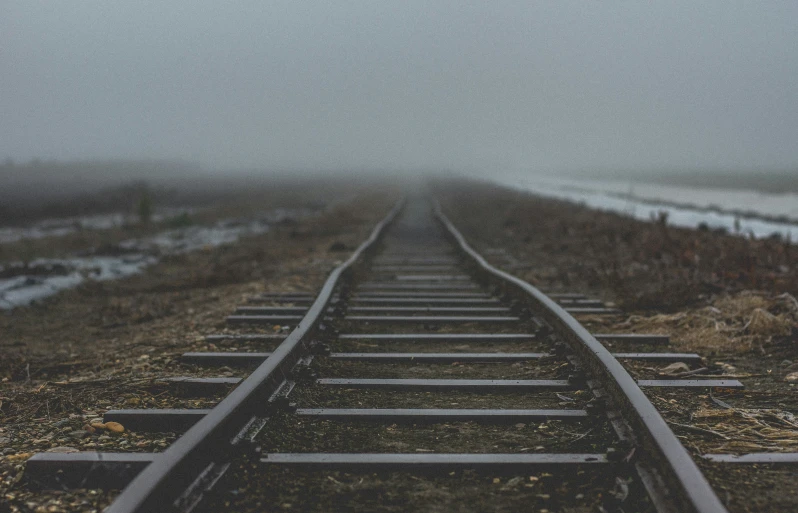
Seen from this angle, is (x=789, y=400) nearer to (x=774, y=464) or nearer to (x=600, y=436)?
(x=774, y=464)

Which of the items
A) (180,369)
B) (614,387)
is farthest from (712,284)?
(180,369)

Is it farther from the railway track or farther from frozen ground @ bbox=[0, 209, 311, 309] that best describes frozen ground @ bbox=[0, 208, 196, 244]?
the railway track

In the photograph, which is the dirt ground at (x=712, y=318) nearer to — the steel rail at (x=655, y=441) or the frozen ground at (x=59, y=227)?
the steel rail at (x=655, y=441)

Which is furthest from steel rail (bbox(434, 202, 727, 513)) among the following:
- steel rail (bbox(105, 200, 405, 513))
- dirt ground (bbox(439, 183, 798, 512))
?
steel rail (bbox(105, 200, 405, 513))

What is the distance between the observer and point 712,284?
746cm

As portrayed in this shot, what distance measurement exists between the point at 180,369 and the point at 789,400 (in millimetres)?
4003

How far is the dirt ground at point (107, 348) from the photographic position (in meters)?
3.30

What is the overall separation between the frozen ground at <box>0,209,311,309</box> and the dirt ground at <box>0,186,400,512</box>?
0.34 m

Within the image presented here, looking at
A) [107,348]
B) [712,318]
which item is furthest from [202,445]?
[712,318]

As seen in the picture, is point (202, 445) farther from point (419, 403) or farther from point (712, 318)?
point (712, 318)

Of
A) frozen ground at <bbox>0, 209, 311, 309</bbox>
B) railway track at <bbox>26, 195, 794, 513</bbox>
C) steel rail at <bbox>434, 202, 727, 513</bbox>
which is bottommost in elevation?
frozen ground at <bbox>0, 209, 311, 309</bbox>

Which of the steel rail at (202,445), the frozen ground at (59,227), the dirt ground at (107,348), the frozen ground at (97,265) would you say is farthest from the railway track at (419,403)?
→ the frozen ground at (59,227)

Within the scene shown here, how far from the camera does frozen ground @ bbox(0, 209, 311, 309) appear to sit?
8.88 m

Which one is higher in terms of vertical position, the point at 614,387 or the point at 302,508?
the point at 614,387
